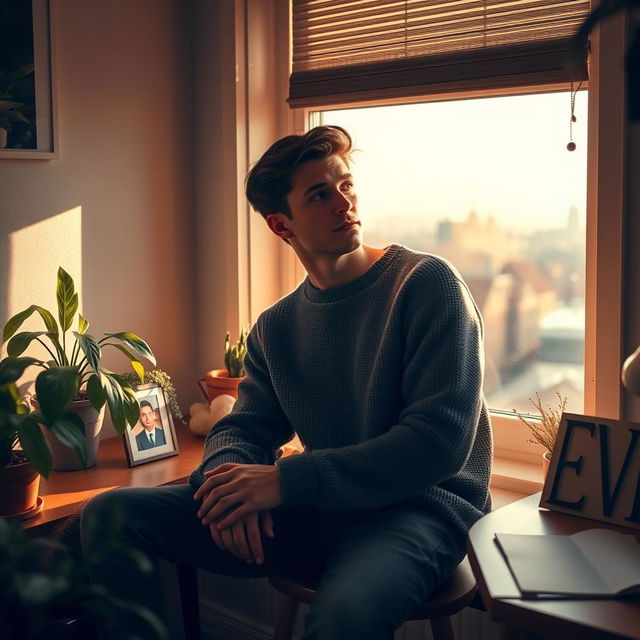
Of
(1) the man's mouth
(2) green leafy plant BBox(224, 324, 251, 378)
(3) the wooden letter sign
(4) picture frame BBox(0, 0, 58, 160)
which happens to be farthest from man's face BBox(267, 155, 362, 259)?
(4) picture frame BBox(0, 0, 58, 160)

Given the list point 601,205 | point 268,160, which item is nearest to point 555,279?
point 601,205

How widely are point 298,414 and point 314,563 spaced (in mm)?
334

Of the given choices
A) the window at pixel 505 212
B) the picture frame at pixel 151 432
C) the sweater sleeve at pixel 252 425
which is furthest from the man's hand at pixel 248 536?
the window at pixel 505 212

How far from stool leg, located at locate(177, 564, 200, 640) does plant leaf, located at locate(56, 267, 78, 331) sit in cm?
66

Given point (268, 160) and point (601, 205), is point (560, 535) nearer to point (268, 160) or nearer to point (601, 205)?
point (601, 205)

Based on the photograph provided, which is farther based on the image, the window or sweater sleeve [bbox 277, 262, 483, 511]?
the window

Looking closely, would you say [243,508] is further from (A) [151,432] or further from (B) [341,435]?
(A) [151,432]

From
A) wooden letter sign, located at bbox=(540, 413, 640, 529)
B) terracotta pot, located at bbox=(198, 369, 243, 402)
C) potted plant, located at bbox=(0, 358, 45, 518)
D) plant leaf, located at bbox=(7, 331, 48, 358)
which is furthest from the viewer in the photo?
terracotta pot, located at bbox=(198, 369, 243, 402)

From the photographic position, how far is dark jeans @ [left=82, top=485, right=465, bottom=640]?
1467 millimetres

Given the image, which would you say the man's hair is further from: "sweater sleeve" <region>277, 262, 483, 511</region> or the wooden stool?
the wooden stool

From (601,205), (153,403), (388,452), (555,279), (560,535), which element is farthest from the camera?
(153,403)

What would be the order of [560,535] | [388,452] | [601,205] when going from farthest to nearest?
[601,205]
[388,452]
[560,535]

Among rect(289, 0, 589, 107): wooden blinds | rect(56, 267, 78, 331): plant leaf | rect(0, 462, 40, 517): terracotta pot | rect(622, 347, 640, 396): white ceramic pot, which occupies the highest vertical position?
rect(289, 0, 589, 107): wooden blinds

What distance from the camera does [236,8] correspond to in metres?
2.44
